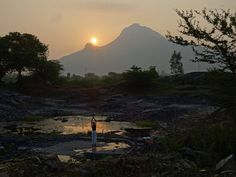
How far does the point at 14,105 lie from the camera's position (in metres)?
53.2

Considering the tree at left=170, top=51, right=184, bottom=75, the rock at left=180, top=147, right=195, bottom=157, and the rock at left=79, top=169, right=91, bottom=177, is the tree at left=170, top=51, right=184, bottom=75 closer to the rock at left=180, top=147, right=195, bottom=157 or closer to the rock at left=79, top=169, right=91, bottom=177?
the rock at left=180, top=147, right=195, bottom=157

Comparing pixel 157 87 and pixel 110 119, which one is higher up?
pixel 157 87

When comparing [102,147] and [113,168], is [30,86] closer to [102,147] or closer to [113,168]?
[102,147]

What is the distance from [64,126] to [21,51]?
39527 millimetres

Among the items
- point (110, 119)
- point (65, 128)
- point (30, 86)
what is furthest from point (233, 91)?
point (30, 86)

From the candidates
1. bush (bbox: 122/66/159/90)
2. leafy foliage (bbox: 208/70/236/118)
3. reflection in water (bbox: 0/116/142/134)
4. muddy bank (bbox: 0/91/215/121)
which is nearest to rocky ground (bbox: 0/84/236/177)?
muddy bank (bbox: 0/91/215/121)

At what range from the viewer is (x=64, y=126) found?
37500 mm

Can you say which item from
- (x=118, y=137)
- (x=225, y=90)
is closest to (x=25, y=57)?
(x=118, y=137)

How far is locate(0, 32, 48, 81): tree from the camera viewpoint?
72.4 metres

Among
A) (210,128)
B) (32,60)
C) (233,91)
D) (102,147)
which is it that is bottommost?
(102,147)

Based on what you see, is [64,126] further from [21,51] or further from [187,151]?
[21,51]

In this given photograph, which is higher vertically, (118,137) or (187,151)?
(187,151)

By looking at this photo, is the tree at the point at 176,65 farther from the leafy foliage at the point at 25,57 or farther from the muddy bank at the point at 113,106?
the muddy bank at the point at 113,106

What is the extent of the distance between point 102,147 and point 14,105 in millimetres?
31246
